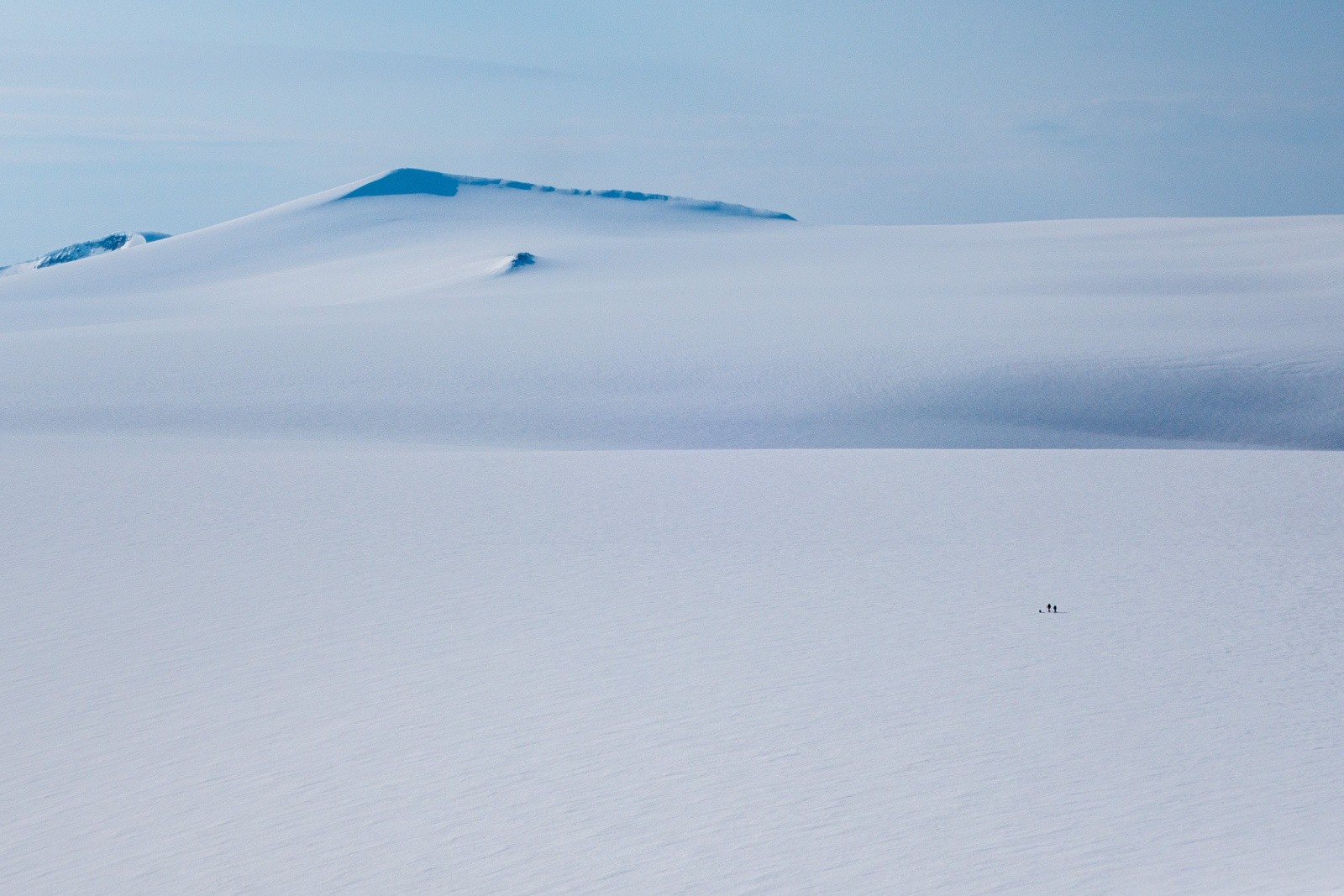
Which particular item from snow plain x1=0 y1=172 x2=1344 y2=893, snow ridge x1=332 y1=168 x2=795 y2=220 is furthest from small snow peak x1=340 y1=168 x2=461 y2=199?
snow plain x1=0 y1=172 x2=1344 y2=893

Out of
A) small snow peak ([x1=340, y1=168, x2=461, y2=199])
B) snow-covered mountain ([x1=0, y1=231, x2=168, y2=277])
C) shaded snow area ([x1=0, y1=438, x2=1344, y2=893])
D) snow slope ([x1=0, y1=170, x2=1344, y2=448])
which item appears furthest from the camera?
snow-covered mountain ([x1=0, y1=231, x2=168, y2=277])

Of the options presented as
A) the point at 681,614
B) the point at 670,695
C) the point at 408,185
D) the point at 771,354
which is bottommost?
the point at 670,695

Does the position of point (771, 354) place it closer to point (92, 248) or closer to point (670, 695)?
point (670, 695)

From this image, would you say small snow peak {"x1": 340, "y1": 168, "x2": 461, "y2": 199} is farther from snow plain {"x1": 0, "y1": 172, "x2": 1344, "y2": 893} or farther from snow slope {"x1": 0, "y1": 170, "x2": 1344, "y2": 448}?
snow plain {"x1": 0, "y1": 172, "x2": 1344, "y2": 893}

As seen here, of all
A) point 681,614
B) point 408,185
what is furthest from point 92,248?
point 681,614

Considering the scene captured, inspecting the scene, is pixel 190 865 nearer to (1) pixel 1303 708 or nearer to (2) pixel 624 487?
(1) pixel 1303 708

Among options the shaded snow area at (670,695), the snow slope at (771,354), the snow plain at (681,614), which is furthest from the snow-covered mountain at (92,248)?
the shaded snow area at (670,695)
